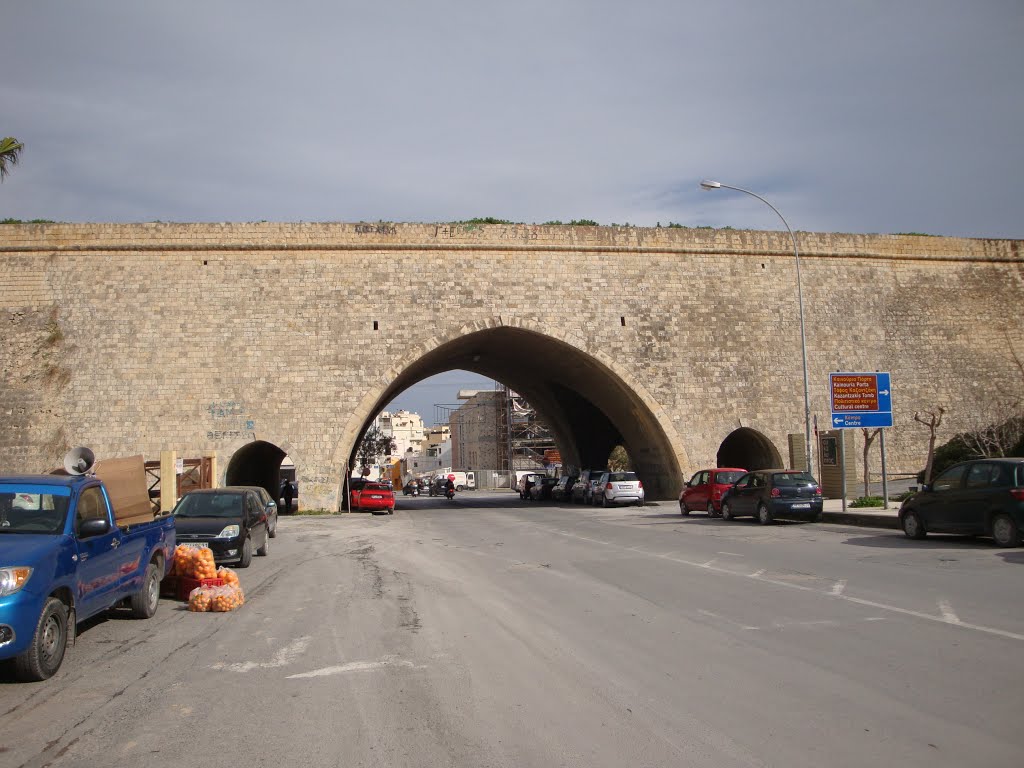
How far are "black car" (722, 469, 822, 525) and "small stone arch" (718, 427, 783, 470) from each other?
12.1 m

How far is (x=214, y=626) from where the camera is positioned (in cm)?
880

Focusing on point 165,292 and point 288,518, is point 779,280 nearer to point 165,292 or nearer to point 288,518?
point 288,518

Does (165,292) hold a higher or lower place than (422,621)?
higher

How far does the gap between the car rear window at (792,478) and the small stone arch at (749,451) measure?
12.7m

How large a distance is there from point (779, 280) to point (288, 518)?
2147 cm

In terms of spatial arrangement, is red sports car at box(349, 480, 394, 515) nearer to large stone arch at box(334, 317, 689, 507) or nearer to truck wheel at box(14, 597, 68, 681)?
large stone arch at box(334, 317, 689, 507)

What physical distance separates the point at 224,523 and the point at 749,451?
27.3 metres

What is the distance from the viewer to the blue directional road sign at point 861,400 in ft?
69.8

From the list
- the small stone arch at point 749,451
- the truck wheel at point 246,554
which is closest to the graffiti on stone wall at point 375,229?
the small stone arch at point 749,451

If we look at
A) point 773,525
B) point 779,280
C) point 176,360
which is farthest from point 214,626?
point 779,280

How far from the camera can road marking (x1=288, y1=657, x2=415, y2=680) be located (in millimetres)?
6496

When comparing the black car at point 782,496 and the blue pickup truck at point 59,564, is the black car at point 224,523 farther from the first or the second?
the black car at point 782,496

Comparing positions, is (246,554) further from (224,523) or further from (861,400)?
(861,400)

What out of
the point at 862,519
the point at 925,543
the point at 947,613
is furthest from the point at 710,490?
the point at 947,613
